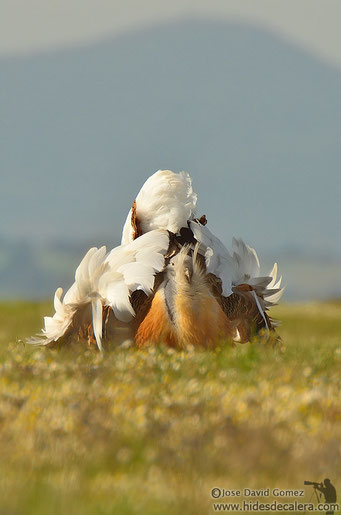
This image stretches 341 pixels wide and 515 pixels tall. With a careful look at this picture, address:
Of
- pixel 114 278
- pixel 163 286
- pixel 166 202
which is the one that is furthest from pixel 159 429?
pixel 166 202

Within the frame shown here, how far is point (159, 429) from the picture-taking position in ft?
19.3

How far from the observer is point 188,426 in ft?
19.4

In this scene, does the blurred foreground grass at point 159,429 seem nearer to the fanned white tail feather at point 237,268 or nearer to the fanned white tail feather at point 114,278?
the fanned white tail feather at point 114,278

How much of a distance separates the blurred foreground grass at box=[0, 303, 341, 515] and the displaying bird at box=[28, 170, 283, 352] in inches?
17.6

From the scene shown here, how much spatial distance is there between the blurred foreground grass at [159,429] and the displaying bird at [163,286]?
0.45 m

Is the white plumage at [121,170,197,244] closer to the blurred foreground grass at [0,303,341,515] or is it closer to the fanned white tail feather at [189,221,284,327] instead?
the fanned white tail feather at [189,221,284,327]

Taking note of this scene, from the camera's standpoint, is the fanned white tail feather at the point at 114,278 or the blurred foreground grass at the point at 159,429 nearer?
the blurred foreground grass at the point at 159,429

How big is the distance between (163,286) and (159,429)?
327cm

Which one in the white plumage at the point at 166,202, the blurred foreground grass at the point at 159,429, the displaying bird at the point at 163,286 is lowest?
the blurred foreground grass at the point at 159,429

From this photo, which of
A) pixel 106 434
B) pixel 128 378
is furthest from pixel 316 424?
pixel 128 378

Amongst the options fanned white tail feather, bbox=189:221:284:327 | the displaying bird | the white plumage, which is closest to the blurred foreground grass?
the displaying bird

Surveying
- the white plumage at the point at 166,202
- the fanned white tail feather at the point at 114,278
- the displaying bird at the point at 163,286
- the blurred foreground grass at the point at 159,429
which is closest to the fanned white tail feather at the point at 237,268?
the displaying bird at the point at 163,286

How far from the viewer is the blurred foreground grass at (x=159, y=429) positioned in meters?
4.71

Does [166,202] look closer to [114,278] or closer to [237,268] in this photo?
[114,278]
